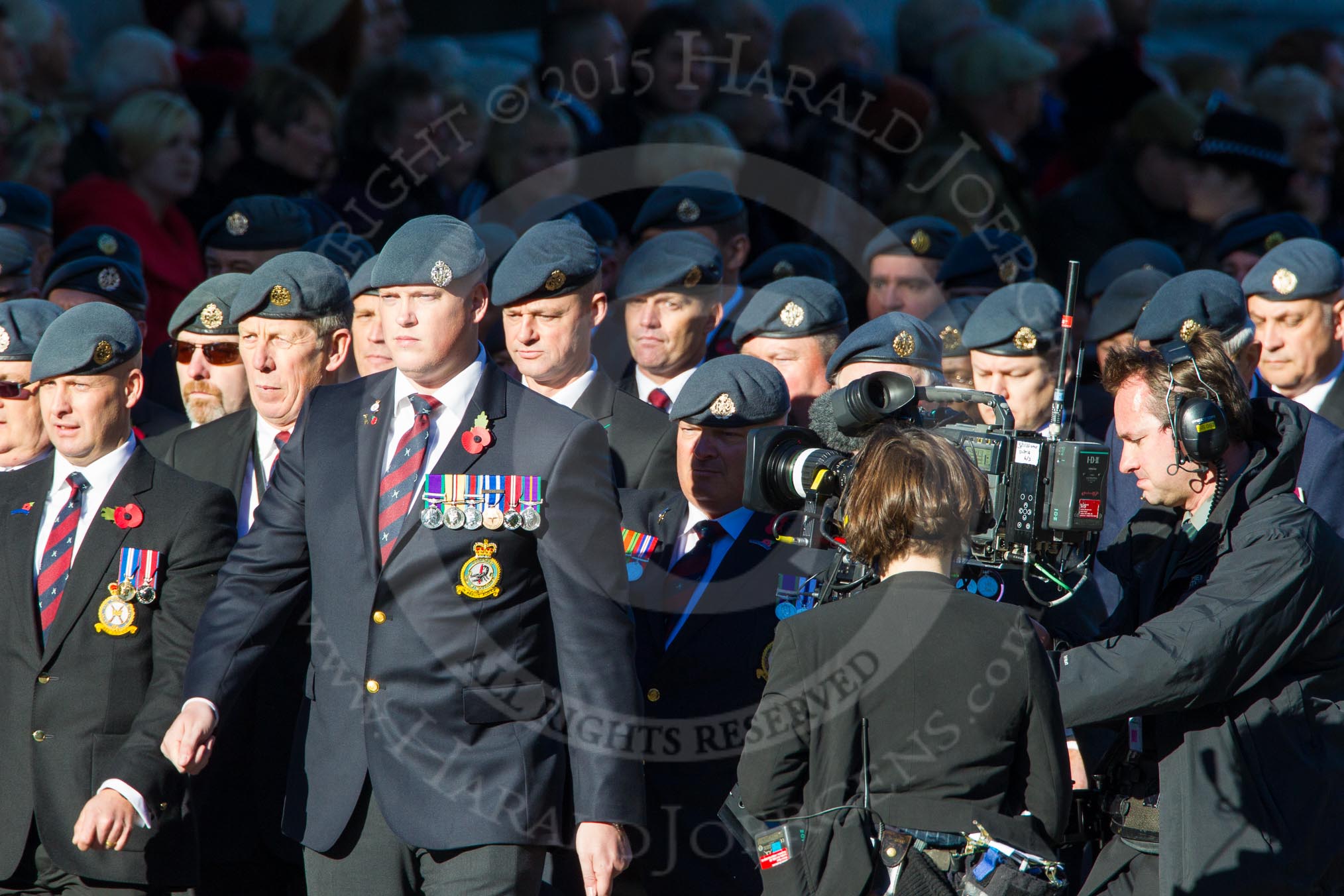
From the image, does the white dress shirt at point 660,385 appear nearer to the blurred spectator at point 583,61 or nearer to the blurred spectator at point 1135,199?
the blurred spectator at point 583,61

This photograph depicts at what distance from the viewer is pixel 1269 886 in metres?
3.90

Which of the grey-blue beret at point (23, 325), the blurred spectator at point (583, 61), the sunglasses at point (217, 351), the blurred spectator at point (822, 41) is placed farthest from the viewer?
the blurred spectator at point (822, 41)

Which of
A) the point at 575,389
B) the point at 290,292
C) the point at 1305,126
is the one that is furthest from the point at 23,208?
the point at 1305,126

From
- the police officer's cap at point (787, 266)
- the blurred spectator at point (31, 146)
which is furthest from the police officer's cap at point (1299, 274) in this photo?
the blurred spectator at point (31, 146)

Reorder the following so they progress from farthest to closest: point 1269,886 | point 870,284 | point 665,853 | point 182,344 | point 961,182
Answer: point 961,182 < point 870,284 < point 182,344 < point 665,853 < point 1269,886

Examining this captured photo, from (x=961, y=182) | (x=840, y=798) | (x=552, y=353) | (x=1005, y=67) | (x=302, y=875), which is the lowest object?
(x=302, y=875)

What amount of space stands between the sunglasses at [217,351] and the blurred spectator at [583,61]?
10.1 ft

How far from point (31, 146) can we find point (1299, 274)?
577 cm

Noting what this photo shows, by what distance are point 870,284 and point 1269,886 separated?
3.87m

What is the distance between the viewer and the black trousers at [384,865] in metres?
3.91

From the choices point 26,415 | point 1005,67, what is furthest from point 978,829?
point 1005,67

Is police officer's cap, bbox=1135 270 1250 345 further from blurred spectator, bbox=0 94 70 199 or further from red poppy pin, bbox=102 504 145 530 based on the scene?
blurred spectator, bbox=0 94 70 199

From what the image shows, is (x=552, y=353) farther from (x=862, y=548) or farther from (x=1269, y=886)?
(x=1269, y=886)

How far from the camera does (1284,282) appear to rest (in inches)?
233
